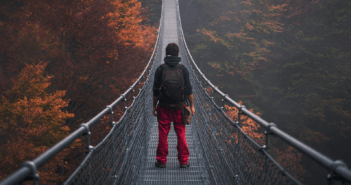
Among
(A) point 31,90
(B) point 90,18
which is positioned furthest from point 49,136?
(B) point 90,18

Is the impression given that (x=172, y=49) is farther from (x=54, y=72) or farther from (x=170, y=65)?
(x=54, y=72)

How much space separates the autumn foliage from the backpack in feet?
15.0

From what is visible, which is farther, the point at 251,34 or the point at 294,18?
Answer: the point at 251,34

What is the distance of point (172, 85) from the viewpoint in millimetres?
2047

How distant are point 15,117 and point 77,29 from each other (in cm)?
297

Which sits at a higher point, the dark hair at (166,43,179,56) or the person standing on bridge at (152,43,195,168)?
the dark hair at (166,43,179,56)

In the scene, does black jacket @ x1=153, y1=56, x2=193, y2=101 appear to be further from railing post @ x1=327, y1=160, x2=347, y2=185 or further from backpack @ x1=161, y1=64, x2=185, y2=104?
railing post @ x1=327, y1=160, x2=347, y2=185

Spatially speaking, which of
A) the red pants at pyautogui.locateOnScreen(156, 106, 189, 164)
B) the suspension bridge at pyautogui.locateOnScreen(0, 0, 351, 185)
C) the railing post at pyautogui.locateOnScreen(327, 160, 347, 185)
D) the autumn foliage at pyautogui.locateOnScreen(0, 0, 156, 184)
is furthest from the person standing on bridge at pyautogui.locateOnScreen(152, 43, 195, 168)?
the autumn foliage at pyautogui.locateOnScreen(0, 0, 156, 184)

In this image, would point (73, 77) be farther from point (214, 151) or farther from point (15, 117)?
point (214, 151)

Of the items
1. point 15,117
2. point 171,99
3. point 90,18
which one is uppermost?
point 90,18

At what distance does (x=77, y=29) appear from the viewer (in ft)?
24.2

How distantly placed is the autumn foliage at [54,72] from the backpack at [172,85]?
15.0 ft

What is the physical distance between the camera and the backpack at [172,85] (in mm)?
2045

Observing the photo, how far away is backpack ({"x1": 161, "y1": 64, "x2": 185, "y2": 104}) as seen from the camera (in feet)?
6.71
